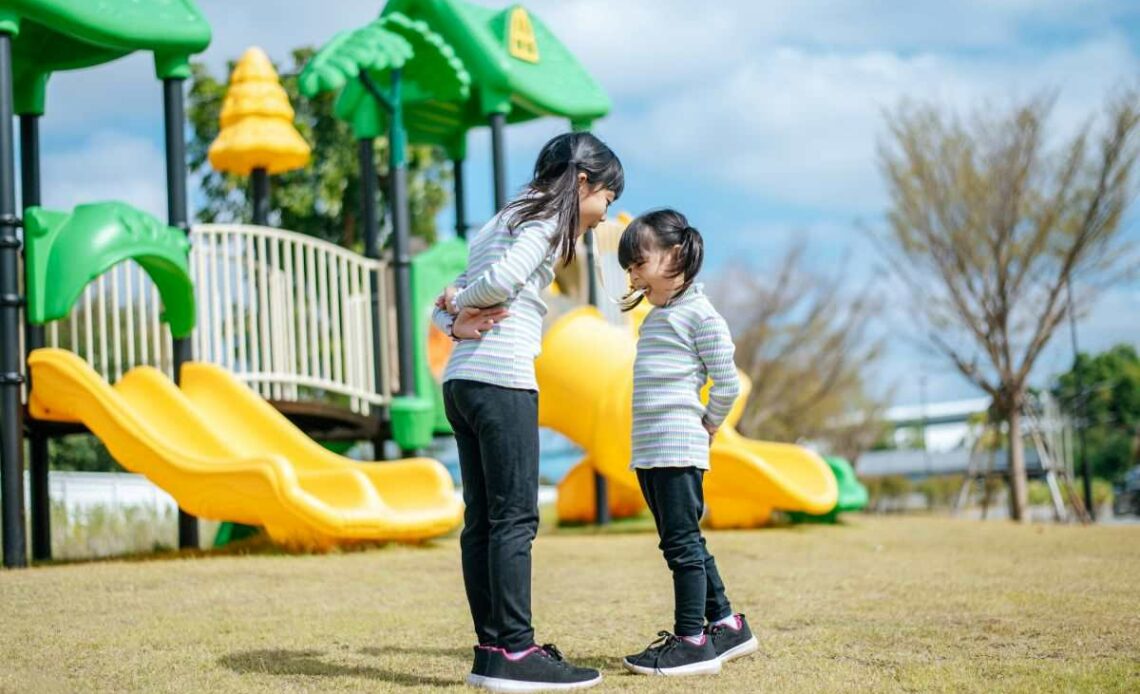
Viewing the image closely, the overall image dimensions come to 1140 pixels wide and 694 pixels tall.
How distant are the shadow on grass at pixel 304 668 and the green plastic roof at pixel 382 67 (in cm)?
696

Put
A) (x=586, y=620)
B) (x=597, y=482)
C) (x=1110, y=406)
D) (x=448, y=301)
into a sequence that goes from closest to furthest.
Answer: (x=448, y=301)
(x=586, y=620)
(x=597, y=482)
(x=1110, y=406)

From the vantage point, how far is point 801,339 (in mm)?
29016

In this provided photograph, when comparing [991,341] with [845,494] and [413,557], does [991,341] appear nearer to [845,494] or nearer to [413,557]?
[845,494]

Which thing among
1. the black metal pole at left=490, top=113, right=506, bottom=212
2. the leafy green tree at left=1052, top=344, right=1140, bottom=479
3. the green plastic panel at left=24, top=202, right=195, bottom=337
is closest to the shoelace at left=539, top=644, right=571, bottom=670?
the green plastic panel at left=24, top=202, right=195, bottom=337

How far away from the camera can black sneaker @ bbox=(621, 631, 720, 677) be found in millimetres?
3742

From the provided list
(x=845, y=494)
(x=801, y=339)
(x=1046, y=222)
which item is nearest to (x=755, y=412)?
(x=801, y=339)

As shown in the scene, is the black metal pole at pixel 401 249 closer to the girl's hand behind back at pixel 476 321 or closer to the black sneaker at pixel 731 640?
the black sneaker at pixel 731 640

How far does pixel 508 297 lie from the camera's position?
3.54 meters

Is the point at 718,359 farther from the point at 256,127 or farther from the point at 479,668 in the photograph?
the point at 256,127

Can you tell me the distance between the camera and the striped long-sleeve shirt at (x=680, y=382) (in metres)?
3.93

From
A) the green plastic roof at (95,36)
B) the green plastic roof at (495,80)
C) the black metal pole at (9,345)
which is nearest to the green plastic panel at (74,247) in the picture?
the black metal pole at (9,345)

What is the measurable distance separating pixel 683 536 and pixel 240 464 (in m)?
5.23

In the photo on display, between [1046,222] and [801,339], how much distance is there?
1233 cm

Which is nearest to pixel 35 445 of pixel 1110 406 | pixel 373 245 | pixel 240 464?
pixel 240 464
